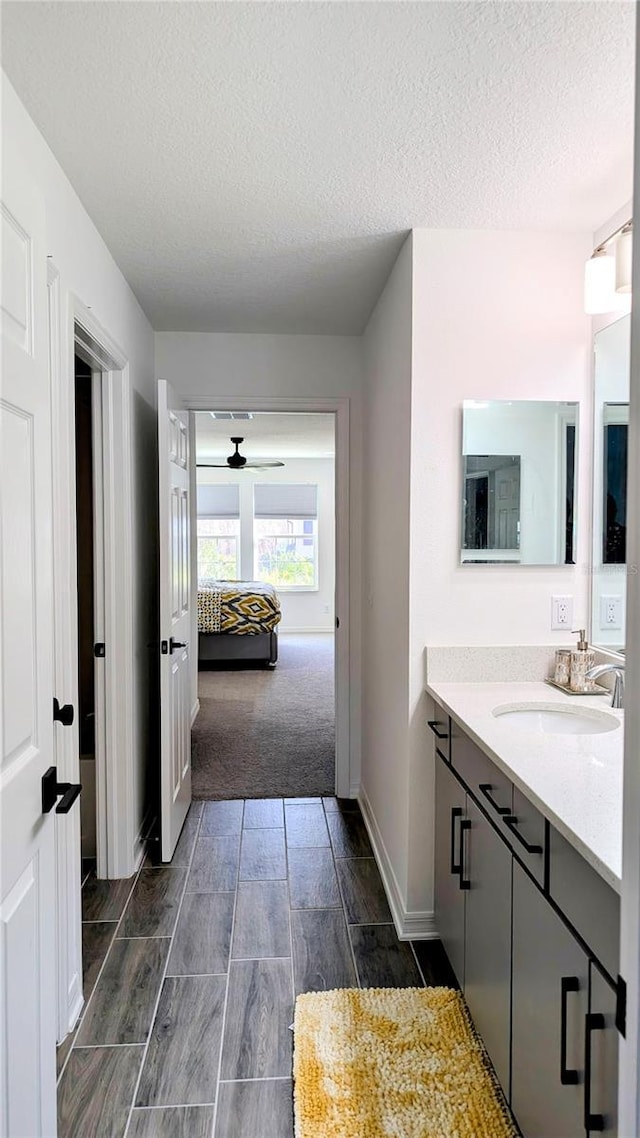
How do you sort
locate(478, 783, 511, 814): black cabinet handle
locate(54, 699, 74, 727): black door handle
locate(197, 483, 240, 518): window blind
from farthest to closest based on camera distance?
locate(197, 483, 240, 518): window blind < locate(54, 699, 74, 727): black door handle < locate(478, 783, 511, 814): black cabinet handle

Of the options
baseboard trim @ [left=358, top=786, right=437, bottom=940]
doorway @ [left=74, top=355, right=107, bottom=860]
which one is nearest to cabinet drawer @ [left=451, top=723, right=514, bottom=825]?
baseboard trim @ [left=358, top=786, right=437, bottom=940]

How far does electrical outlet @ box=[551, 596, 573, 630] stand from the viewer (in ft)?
7.57

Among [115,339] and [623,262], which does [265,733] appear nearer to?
[115,339]

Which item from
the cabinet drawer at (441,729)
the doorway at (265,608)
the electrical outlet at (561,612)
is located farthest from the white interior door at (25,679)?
the doorway at (265,608)

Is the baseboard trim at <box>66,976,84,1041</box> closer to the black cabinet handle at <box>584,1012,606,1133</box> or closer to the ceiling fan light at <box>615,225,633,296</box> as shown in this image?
the black cabinet handle at <box>584,1012,606,1133</box>

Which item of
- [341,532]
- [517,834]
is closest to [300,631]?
[341,532]

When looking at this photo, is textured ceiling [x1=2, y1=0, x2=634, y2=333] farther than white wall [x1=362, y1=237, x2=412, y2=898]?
No

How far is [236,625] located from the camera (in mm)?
7039

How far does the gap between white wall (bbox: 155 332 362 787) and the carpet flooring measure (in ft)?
4.38

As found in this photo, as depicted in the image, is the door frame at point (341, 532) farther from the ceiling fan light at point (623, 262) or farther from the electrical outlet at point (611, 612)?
the ceiling fan light at point (623, 262)

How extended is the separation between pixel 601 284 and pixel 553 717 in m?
1.31

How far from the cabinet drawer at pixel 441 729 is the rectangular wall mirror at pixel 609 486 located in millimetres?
602

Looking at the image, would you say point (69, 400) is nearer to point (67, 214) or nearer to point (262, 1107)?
Result: point (67, 214)

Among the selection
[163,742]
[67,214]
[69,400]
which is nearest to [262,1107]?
[163,742]
